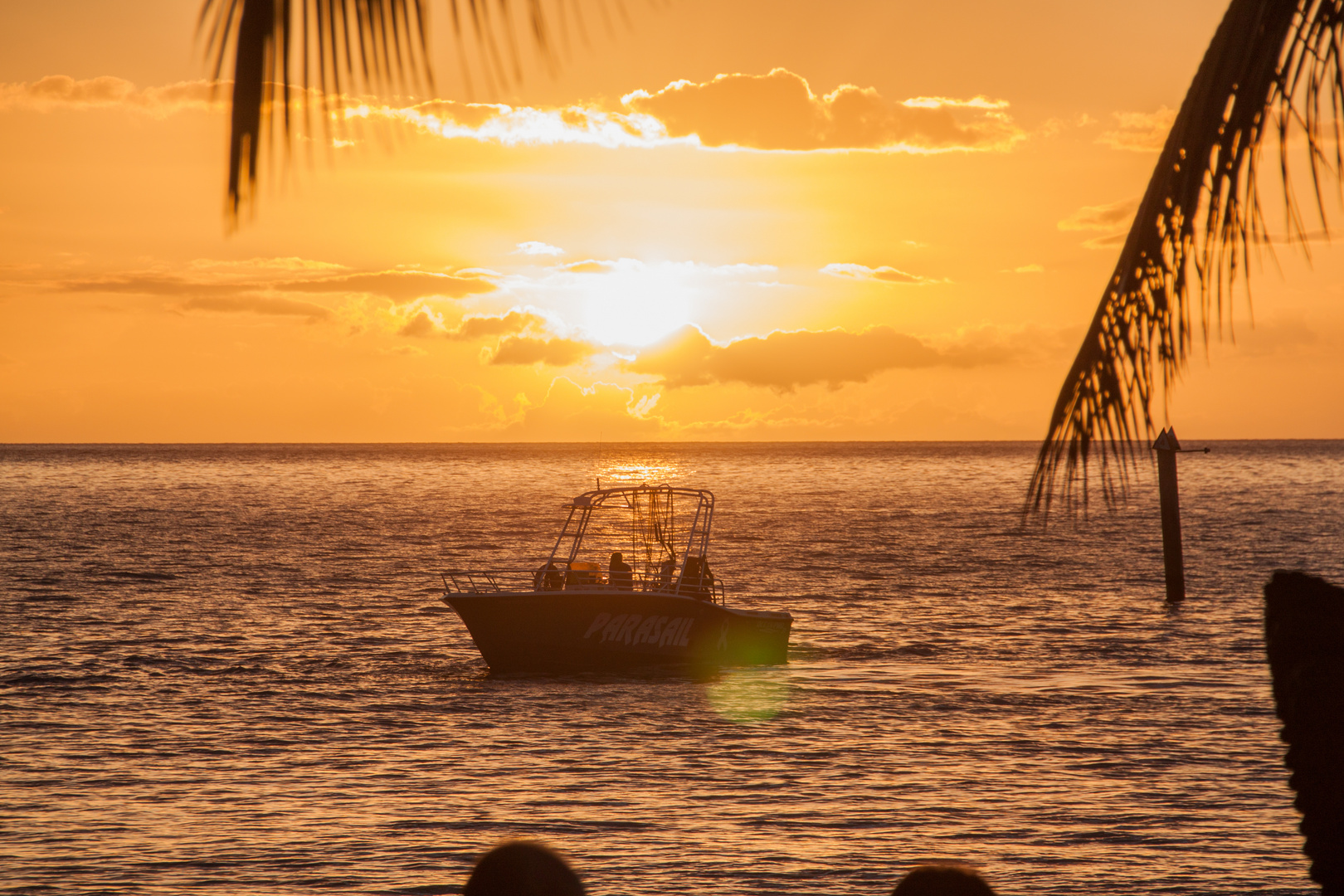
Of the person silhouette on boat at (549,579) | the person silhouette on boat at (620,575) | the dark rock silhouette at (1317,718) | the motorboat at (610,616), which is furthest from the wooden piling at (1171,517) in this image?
the dark rock silhouette at (1317,718)

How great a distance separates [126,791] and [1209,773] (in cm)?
1677

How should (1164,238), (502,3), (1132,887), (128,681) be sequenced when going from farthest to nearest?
(128,681) < (1132,887) < (1164,238) < (502,3)

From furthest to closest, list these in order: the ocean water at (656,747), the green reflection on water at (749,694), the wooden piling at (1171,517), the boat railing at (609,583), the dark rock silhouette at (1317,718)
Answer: the wooden piling at (1171,517)
the boat railing at (609,583)
the green reflection on water at (749,694)
the ocean water at (656,747)
the dark rock silhouette at (1317,718)

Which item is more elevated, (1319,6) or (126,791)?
(1319,6)

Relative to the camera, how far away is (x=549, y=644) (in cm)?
2711

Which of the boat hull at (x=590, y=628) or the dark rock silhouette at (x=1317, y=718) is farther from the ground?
the dark rock silhouette at (x=1317, y=718)

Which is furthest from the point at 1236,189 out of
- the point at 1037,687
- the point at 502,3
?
the point at 1037,687

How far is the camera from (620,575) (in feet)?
89.6

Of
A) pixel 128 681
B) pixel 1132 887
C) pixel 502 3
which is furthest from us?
pixel 128 681

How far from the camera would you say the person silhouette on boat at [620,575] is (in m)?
27.2

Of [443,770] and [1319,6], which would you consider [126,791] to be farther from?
[1319,6]

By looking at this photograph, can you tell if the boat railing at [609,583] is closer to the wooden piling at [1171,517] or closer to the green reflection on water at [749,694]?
the green reflection on water at [749,694]

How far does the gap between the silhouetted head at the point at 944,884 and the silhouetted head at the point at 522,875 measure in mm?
551

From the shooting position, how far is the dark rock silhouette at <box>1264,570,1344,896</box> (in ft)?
7.37
